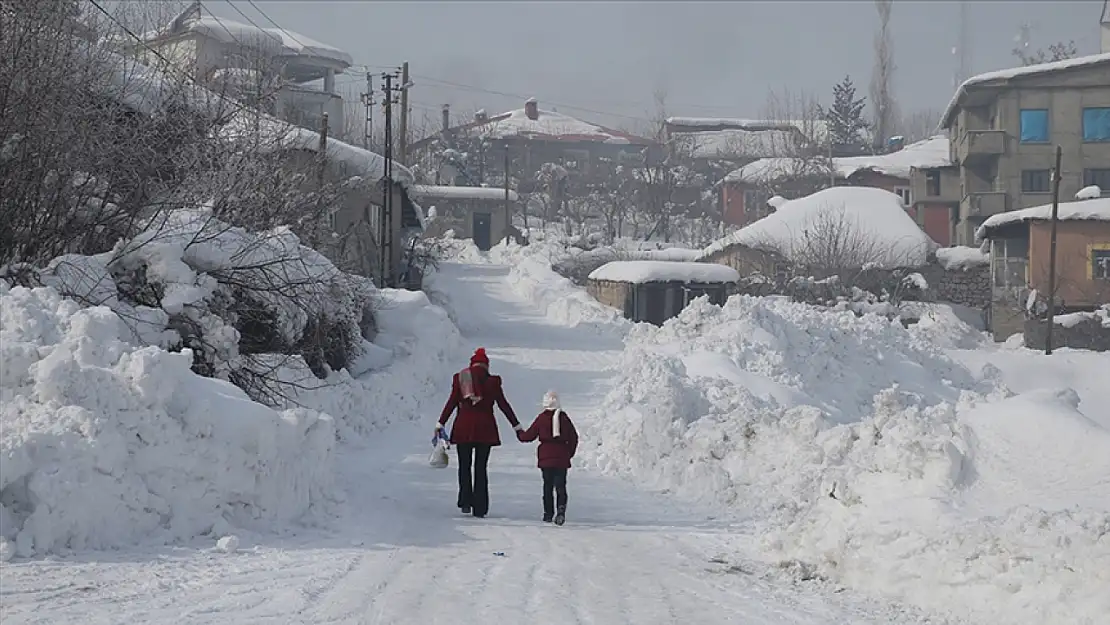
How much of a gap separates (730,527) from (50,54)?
27.4 feet

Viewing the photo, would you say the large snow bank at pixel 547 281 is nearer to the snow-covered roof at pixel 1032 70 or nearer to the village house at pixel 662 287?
the village house at pixel 662 287

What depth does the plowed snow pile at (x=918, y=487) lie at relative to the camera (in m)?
6.88

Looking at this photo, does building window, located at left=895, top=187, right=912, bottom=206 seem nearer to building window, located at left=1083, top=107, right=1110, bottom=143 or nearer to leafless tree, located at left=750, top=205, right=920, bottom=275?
leafless tree, located at left=750, top=205, right=920, bottom=275

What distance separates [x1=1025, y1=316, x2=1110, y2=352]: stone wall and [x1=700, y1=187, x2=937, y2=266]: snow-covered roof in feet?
28.3

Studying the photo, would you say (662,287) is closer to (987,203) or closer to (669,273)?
(669,273)

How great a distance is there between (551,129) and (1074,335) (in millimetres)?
57401

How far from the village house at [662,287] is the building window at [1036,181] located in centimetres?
1986

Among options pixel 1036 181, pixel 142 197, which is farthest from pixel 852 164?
pixel 142 197

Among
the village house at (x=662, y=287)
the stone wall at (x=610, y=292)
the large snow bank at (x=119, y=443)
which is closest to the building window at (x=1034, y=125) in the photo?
the village house at (x=662, y=287)

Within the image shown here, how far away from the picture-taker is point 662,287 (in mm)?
42562

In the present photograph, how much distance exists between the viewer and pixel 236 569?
767 centimetres

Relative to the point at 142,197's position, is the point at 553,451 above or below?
below

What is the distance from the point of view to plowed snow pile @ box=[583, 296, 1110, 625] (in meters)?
6.88

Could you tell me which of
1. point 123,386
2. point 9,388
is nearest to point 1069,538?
point 123,386
